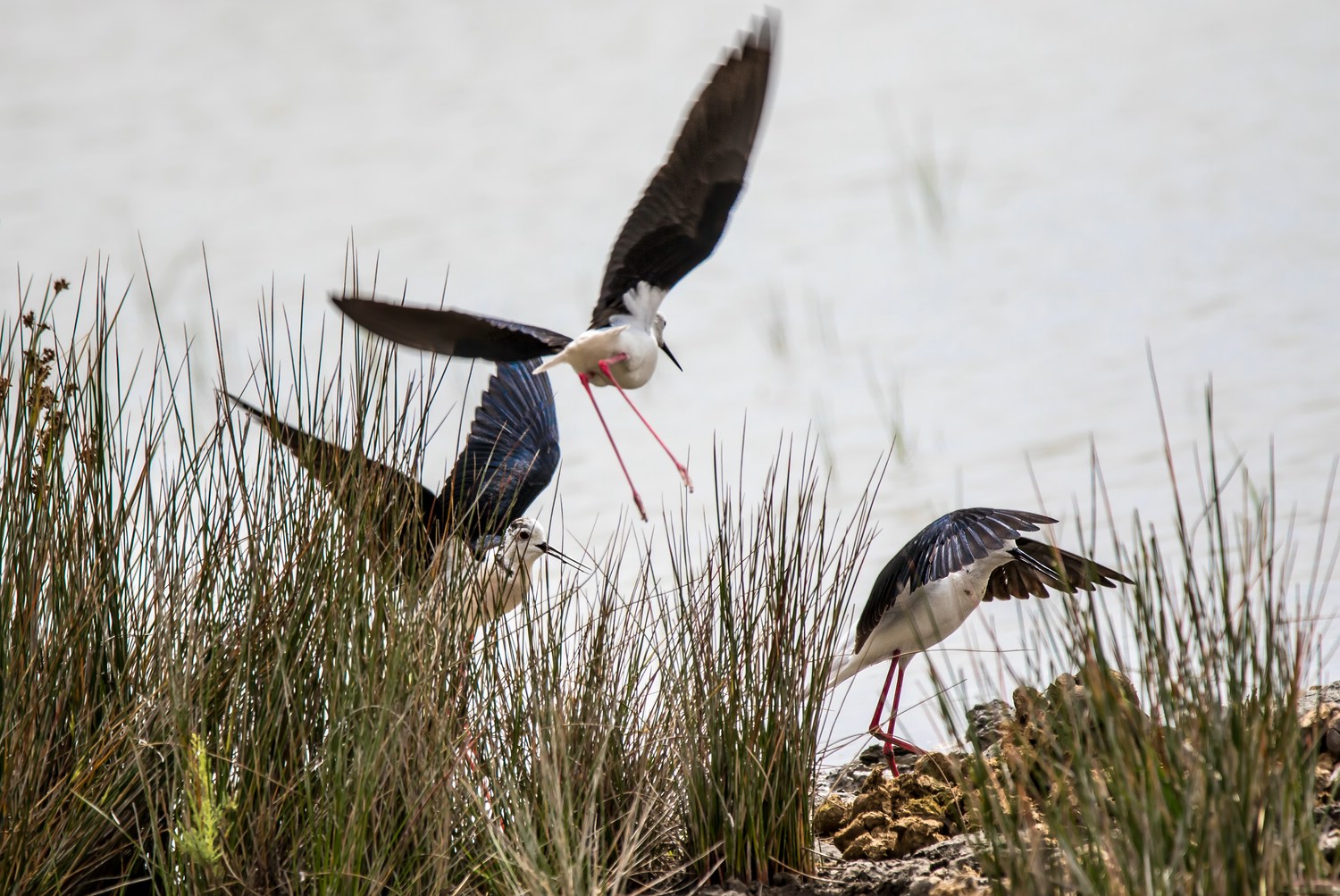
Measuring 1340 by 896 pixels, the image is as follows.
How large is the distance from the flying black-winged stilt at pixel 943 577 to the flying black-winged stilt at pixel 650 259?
0.61 metres

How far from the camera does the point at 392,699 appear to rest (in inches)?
99.3

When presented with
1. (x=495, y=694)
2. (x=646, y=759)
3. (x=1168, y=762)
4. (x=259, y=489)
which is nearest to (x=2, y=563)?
(x=259, y=489)

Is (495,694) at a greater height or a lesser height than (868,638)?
→ lesser

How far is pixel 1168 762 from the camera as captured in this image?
204 cm

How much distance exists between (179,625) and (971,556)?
1793 millimetres

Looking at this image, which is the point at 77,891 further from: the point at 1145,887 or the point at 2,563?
the point at 1145,887

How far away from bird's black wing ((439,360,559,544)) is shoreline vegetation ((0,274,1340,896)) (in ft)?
4.14

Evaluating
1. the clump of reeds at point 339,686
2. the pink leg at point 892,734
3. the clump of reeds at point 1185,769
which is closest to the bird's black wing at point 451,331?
the clump of reeds at point 339,686

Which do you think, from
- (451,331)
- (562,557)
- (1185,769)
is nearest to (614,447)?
(562,557)

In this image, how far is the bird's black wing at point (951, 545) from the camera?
356 centimetres

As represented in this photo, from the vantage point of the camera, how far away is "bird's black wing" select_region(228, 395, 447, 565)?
2.81 meters

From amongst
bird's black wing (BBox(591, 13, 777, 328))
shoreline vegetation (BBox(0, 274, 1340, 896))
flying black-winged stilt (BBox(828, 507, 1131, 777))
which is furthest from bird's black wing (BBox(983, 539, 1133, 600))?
bird's black wing (BBox(591, 13, 777, 328))

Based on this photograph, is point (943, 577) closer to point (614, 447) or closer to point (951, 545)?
point (951, 545)

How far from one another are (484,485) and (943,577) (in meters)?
1.10
